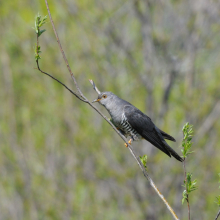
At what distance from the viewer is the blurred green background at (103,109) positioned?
24.9ft

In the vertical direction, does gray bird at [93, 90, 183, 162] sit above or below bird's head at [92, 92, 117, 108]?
below

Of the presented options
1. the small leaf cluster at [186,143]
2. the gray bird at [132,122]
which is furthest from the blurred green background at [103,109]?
the small leaf cluster at [186,143]

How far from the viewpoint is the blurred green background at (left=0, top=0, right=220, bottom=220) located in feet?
24.9

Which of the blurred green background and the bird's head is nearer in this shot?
the bird's head

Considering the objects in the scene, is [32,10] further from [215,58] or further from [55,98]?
[215,58]

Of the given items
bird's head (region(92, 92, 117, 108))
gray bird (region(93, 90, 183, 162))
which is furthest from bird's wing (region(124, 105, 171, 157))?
bird's head (region(92, 92, 117, 108))

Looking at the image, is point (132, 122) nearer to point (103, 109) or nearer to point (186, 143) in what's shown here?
point (186, 143)

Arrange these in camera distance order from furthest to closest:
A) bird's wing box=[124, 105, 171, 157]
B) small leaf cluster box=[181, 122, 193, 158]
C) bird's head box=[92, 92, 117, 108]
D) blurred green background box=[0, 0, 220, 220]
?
1. blurred green background box=[0, 0, 220, 220]
2. bird's head box=[92, 92, 117, 108]
3. bird's wing box=[124, 105, 171, 157]
4. small leaf cluster box=[181, 122, 193, 158]

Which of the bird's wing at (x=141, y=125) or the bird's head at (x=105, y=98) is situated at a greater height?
the bird's head at (x=105, y=98)

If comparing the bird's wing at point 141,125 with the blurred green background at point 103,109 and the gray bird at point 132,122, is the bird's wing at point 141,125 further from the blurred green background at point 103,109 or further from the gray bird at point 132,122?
the blurred green background at point 103,109

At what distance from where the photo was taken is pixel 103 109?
7.83 m

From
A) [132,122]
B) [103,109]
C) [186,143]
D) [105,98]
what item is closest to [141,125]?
[132,122]

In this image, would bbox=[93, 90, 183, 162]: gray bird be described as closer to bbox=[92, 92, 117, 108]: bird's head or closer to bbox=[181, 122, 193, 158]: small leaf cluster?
bbox=[92, 92, 117, 108]: bird's head

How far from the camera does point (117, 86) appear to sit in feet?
25.5
